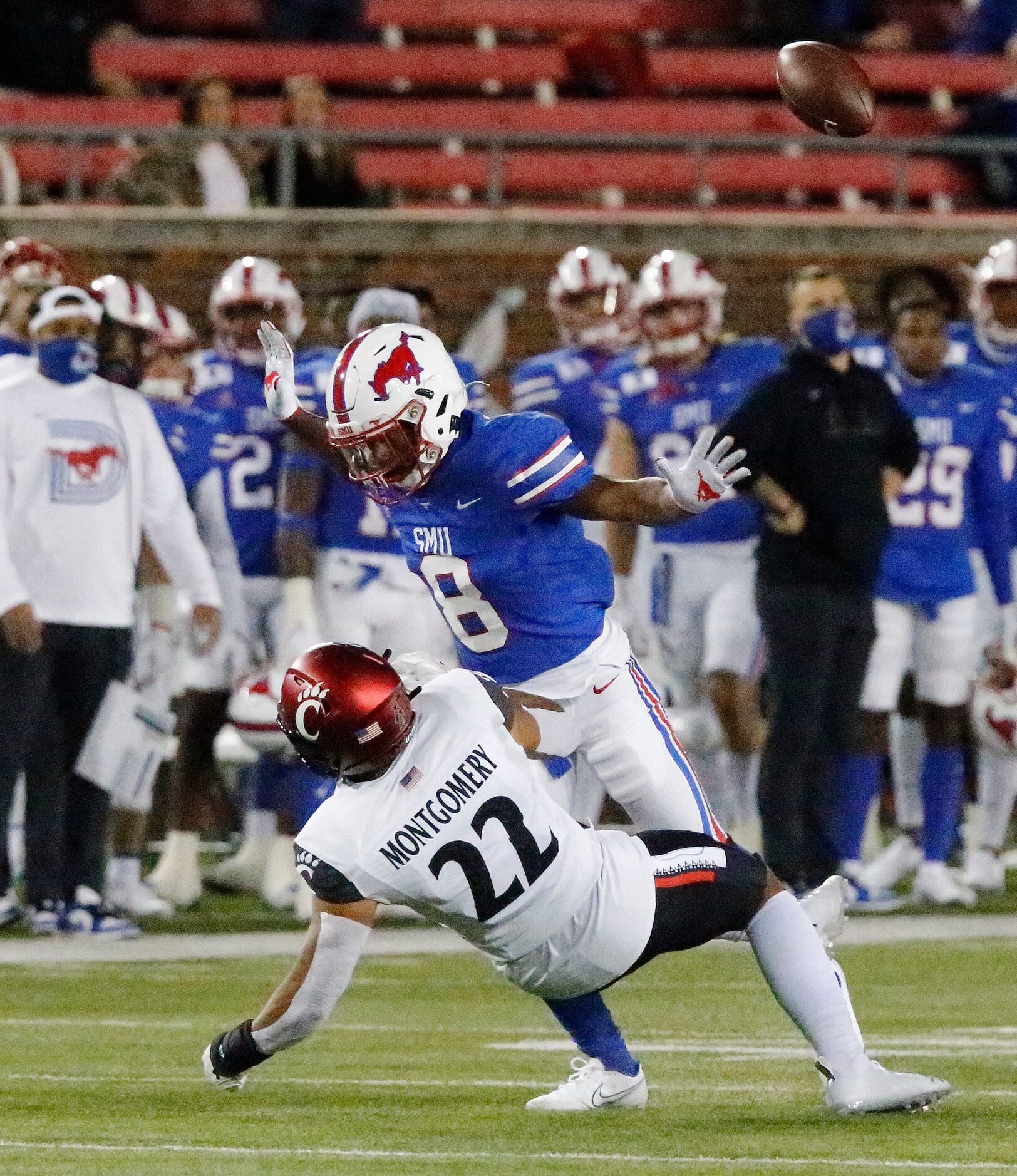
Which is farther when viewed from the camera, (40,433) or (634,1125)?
(40,433)

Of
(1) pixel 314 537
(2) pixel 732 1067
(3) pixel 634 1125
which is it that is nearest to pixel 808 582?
(1) pixel 314 537

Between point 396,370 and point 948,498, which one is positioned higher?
point 396,370

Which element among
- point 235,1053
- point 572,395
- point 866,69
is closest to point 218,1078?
point 235,1053

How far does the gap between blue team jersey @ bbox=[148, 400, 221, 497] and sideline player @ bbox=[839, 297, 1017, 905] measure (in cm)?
238

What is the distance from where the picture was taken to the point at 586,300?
1056cm

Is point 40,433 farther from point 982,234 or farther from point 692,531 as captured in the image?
point 982,234

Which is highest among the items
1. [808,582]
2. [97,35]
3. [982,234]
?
[97,35]

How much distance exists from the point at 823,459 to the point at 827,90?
6.14 ft

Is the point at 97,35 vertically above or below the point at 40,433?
above

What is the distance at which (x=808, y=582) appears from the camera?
8836 millimetres

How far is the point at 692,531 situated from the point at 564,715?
4.03 m

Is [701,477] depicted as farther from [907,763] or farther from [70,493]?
[907,763]

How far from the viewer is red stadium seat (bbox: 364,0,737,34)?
54.0ft

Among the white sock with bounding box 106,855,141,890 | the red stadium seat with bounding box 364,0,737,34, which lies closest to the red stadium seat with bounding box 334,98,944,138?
the red stadium seat with bounding box 364,0,737,34
